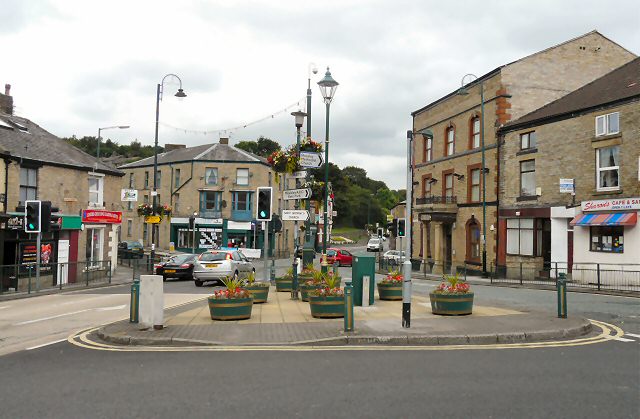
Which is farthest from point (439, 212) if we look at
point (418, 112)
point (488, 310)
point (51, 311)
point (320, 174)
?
point (320, 174)

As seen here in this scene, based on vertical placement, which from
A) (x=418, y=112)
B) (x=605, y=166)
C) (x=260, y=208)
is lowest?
(x=260, y=208)

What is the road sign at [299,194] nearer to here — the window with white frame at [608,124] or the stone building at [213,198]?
the window with white frame at [608,124]

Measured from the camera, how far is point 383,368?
7.71m

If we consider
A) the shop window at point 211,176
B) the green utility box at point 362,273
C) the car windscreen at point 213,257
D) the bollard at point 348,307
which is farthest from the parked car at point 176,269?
the shop window at point 211,176

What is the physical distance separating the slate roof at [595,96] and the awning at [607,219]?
5.06 metres

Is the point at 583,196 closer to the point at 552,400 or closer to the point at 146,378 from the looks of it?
the point at 552,400

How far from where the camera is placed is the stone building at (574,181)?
23672 mm

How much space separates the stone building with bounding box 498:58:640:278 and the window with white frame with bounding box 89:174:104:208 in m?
22.8

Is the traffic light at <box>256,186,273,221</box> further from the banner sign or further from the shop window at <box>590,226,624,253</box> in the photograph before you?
the shop window at <box>590,226,624,253</box>

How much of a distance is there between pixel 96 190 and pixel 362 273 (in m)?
21.3

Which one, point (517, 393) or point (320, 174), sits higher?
point (320, 174)

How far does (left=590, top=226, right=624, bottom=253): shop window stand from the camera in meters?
24.0

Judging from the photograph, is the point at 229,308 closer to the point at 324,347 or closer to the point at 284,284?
the point at 324,347

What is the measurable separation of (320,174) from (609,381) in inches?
3767
